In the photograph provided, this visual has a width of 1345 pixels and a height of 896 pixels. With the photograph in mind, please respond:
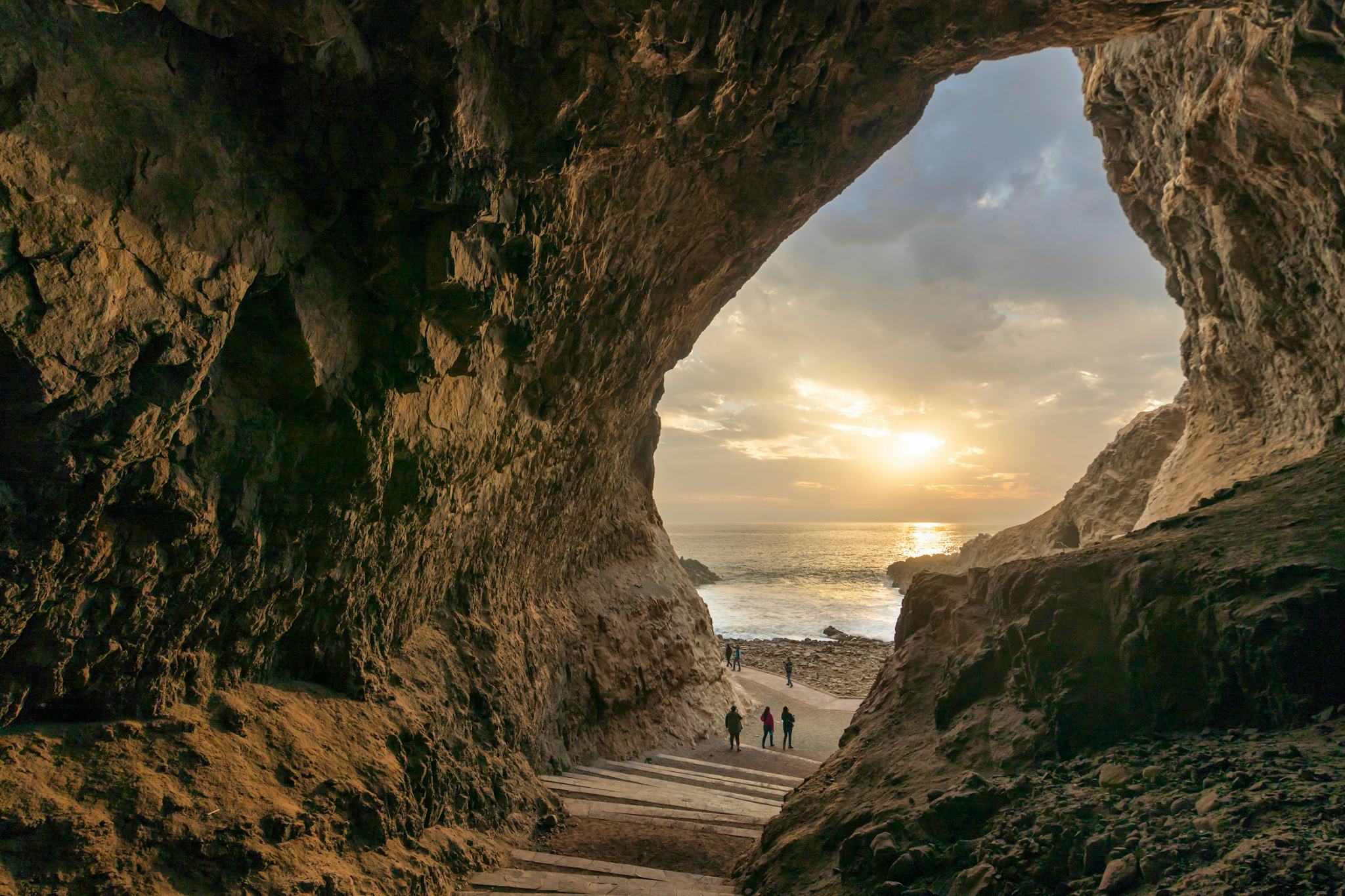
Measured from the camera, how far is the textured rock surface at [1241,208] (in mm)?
10695

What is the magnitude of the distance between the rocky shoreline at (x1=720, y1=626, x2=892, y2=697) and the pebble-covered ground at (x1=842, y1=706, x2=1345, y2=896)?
23.1 metres

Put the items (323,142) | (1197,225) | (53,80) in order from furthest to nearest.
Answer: (1197,225)
(323,142)
(53,80)

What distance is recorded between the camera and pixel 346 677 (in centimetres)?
800

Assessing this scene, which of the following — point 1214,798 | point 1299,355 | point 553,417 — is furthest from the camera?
point 1299,355

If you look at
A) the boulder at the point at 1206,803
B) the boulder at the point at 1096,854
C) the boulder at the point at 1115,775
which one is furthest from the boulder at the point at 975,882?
the boulder at the point at 1206,803

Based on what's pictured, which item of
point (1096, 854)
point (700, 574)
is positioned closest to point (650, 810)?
point (1096, 854)

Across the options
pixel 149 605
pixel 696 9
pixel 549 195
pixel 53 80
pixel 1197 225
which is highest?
pixel 1197 225

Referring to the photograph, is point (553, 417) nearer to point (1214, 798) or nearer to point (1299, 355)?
point (1214, 798)

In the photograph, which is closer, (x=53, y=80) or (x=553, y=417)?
(x=53, y=80)

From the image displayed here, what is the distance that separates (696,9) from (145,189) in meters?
6.75

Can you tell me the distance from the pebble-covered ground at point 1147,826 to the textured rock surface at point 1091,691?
0.07 feet

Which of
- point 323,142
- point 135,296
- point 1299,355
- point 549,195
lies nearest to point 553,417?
point 549,195

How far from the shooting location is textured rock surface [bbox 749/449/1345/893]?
5.40m

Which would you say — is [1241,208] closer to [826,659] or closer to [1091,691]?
[1091,691]
